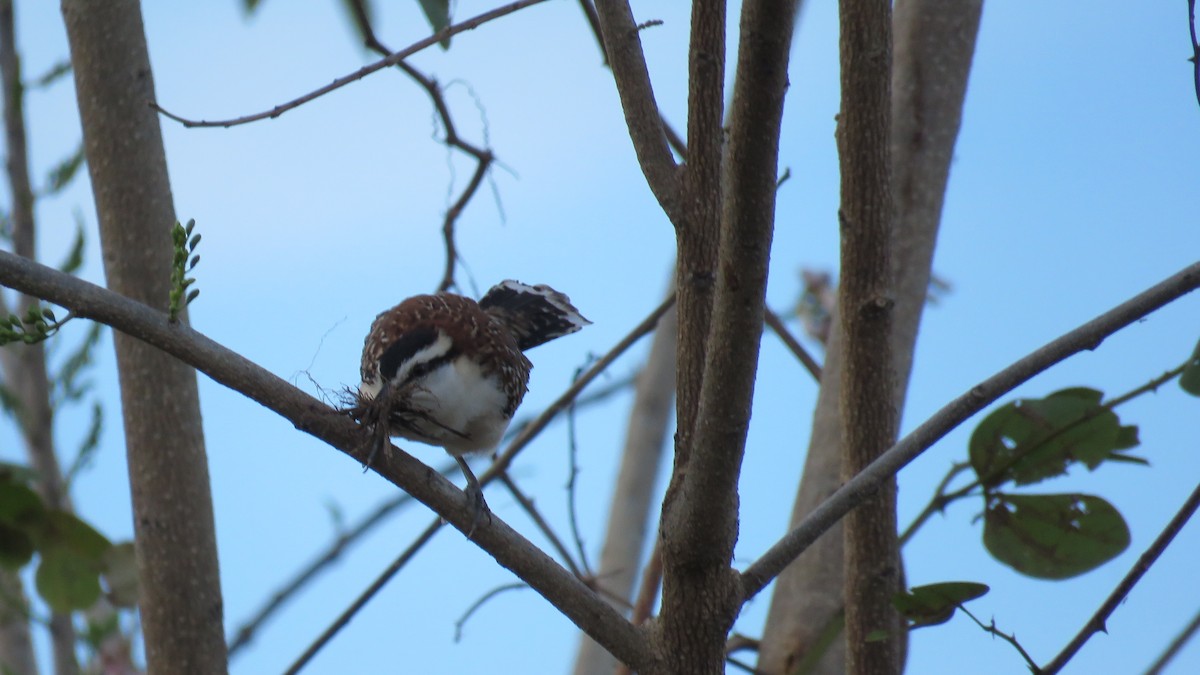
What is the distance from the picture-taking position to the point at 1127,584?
1.80 metres

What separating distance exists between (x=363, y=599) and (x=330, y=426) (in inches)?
46.5

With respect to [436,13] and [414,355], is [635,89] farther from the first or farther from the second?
[414,355]

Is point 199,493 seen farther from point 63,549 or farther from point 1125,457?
point 1125,457

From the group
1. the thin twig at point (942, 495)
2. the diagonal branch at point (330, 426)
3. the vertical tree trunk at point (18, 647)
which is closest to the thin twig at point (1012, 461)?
the thin twig at point (942, 495)

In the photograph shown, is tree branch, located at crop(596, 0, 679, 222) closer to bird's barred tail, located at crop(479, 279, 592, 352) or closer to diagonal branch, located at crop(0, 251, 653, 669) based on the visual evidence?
diagonal branch, located at crop(0, 251, 653, 669)

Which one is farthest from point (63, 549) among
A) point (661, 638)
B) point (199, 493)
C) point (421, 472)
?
point (661, 638)

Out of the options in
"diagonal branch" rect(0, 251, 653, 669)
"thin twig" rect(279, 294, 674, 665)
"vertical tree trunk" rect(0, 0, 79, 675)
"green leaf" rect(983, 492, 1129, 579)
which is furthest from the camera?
"vertical tree trunk" rect(0, 0, 79, 675)

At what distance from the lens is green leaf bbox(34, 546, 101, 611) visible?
8.20 feet

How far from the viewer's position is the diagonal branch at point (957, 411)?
1.68 m

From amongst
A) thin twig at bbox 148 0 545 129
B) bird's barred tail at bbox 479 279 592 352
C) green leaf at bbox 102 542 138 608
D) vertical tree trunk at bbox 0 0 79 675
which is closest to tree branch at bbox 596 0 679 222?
thin twig at bbox 148 0 545 129

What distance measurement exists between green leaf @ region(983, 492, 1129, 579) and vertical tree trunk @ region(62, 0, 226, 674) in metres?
1.38

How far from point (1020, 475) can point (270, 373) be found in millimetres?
1330

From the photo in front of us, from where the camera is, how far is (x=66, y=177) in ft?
11.6

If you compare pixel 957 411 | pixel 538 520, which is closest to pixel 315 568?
pixel 538 520
